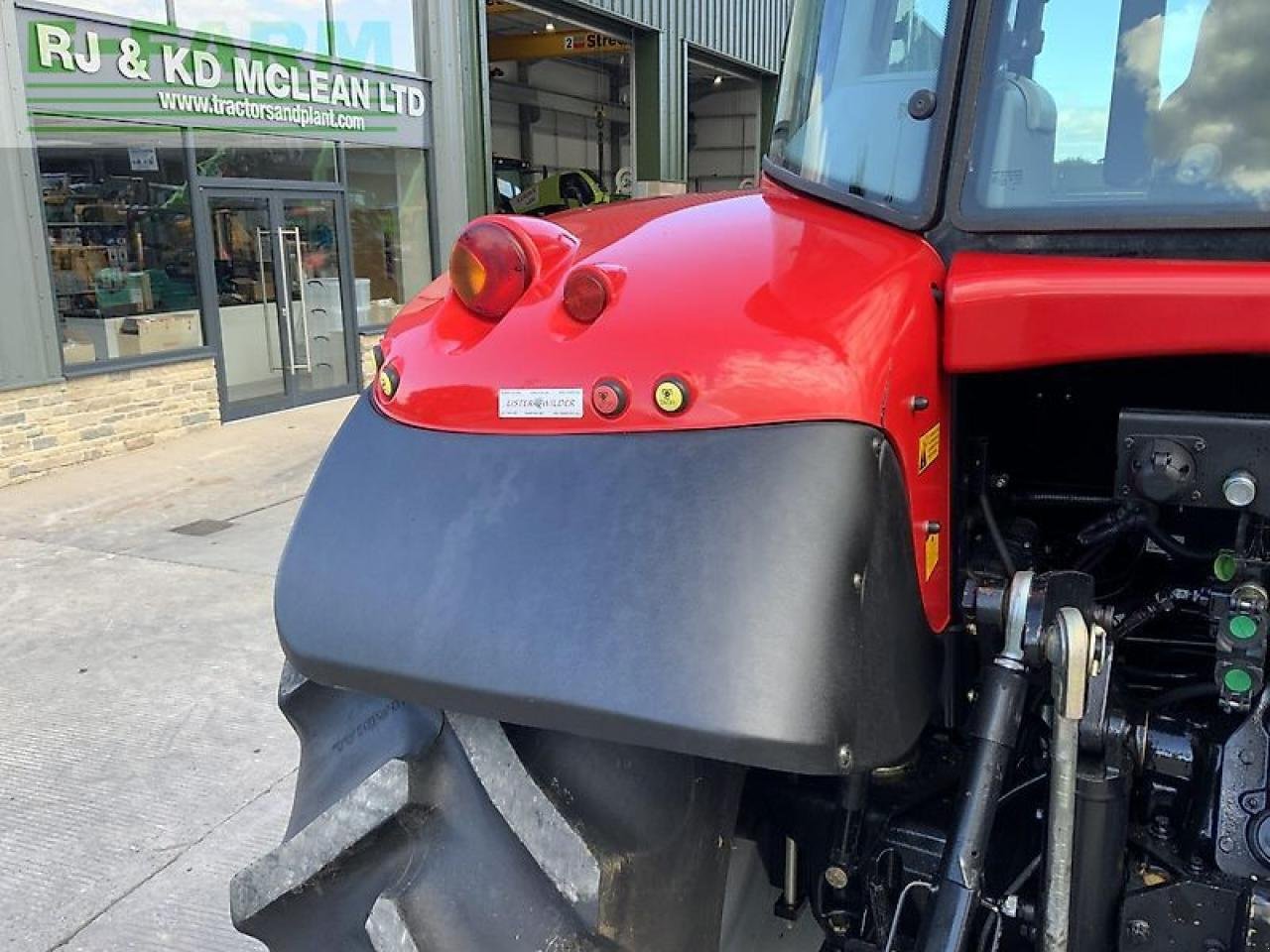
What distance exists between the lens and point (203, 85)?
9289 mm

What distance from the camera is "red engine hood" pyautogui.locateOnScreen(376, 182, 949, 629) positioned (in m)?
1.38

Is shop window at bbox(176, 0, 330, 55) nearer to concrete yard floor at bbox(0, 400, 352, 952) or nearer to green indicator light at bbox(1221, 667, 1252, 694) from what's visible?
concrete yard floor at bbox(0, 400, 352, 952)

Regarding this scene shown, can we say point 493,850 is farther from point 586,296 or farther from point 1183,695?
point 1183,695

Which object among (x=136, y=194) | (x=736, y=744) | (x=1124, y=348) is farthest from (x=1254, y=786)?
(x=136, y=194)

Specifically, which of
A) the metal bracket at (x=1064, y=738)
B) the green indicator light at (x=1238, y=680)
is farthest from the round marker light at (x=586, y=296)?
the green indicator light at (x=1238, y=680)

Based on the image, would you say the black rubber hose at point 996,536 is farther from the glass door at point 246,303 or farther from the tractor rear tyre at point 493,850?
the glass door at point 246,303

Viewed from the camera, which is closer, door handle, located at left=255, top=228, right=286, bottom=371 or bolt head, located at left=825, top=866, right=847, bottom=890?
bolt head, located at left=825, top=866, right=847, bottom=890

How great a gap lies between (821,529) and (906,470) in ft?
0.81

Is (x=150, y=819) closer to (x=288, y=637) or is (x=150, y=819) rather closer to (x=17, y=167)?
(x=288, y=637)

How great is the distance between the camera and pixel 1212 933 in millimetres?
1753

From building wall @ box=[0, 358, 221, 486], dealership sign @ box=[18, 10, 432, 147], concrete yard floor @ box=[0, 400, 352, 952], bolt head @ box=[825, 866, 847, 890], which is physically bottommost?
concrete yard floor @ box=[0, 400, 352, 952]

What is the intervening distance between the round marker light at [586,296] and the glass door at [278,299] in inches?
351

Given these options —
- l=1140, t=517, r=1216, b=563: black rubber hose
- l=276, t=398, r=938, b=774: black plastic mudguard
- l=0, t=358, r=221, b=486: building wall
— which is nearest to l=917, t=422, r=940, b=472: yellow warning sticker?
l=276, t=398, r=938, b=774: black plastic mudguard

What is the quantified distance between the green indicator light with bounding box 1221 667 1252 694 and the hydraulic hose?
0.30 m
